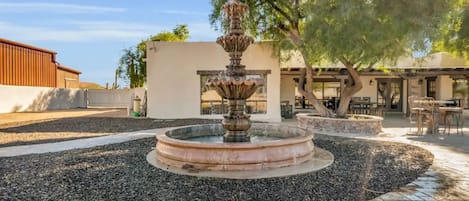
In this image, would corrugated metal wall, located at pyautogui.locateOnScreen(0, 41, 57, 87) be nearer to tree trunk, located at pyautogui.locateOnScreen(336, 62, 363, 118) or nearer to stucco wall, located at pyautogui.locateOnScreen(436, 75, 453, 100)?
tree trunk, located at pyautogui.locateOnScreen(336, 62, 363, 118)

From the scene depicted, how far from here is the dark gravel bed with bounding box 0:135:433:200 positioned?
4.22m

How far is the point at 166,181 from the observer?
4.72m

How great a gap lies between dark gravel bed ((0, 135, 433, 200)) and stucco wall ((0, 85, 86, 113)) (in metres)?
15.9

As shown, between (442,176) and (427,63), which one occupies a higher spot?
(427,63)

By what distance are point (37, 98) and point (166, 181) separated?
21.9 metres

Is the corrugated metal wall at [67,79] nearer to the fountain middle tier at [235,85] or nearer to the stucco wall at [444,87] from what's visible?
the fountain middle tier at [235,85]

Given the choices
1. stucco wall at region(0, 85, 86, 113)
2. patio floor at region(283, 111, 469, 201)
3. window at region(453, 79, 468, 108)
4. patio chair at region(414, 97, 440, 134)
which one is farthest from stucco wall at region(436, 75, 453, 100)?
stucco wall at region(0, 85, 86, 113)

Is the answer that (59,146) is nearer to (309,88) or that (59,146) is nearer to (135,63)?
(309,88)

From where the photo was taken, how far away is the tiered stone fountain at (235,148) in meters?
5.20

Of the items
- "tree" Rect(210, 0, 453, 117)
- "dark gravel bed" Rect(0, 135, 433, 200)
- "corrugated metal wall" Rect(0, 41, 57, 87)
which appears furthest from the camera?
"corrugated metal wall" Rect(0, 41, 57, 87)

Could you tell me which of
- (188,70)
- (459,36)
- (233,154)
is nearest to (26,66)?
(188,70)

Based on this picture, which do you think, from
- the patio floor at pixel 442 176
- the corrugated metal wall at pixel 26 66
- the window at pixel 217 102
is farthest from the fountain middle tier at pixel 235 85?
the corrugated metal wall at pixel 26 66

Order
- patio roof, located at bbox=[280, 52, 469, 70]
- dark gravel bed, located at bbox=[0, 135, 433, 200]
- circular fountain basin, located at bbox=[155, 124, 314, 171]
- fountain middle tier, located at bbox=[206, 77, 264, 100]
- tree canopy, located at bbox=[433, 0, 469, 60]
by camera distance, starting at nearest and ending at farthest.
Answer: dark gravel bed, located at bbox=[0, 135, 433, 200] < circular fountain basin, located at bbox=[155, 124, 314, 171] < fountain middle tier, located at bbox=[206, 77, 264, 100] < tree canopy, located at bbox=[433, 0, 469, 60] < patio roof, located at bbox=[280, 52, 469, 70]

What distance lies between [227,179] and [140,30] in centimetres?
2487
